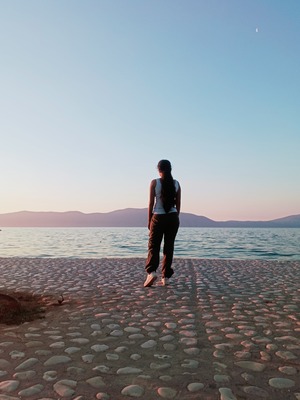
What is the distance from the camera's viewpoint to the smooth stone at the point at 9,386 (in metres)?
2.71

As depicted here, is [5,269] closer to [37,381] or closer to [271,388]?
[37,381]

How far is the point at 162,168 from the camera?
307 inches

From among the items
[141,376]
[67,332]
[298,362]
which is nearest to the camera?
[141,376]

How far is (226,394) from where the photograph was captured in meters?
2.65

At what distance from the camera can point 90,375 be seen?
2994mm

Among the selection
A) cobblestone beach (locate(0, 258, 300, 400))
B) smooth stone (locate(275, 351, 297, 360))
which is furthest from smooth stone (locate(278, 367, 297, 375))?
smooth stone (locate(275, 351, 297, 360))

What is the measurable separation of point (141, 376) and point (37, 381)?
86cm

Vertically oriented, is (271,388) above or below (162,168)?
Answer: below

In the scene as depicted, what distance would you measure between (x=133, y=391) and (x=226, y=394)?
0.71 meters

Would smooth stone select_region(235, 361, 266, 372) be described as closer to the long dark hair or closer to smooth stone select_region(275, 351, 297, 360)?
smooth stone select_region(275, 351, 297, 360)

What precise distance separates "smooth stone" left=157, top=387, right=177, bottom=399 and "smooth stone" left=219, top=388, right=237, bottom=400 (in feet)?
1.17

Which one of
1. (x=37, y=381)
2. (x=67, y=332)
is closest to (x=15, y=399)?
(x=37, y=381)

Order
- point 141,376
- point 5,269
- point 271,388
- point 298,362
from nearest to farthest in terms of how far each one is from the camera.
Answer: point 271,388 < point 141,376 < point 298,362 < point 5,269

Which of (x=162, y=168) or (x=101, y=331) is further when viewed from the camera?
(x=162, y=168)
